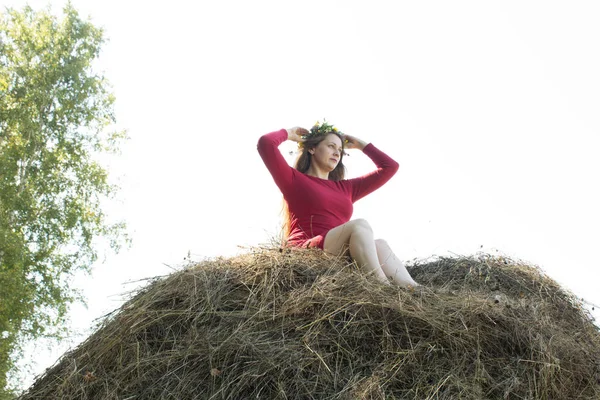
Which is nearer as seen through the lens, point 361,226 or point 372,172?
point 361,226

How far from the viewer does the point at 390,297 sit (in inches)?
139

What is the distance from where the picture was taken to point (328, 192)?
5.29m

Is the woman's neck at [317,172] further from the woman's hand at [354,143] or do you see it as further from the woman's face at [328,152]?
the woman's hand at [354,143]

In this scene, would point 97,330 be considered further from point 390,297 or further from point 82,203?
point 82,203

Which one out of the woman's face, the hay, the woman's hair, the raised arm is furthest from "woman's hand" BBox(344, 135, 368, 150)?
the hay

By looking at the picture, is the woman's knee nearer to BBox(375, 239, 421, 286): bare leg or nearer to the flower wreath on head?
BBox(375, 239, 421, 286): bare leg

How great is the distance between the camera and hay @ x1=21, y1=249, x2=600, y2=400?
10.2ft

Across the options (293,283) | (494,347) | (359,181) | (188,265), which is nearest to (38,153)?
(359,181)

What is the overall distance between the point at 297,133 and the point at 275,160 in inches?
24.0

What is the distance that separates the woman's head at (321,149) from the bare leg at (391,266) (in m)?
1.24

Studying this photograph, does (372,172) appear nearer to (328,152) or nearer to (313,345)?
(328,152)

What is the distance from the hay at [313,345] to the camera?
10.2ft

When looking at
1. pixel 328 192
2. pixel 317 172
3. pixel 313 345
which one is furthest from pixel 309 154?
pixel 313 345

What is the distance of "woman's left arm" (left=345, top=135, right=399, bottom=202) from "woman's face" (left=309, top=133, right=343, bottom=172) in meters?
0.31
